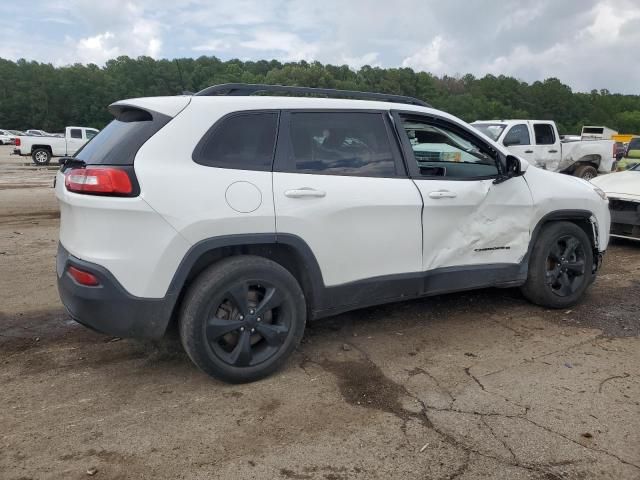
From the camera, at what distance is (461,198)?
4246 millimetres

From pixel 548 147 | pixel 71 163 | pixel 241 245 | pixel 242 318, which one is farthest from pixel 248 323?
pixel 548 147

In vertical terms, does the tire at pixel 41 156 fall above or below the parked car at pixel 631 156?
above

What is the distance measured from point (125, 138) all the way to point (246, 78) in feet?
148

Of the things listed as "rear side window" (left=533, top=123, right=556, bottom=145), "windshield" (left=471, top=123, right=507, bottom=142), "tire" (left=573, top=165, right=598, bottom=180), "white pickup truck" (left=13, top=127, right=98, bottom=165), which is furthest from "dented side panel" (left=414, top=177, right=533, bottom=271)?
"white pickup truck" (left=13, top=127, right=98, bottom=165)

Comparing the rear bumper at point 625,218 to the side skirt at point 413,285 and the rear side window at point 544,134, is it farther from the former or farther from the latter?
the rear side window at point 544,134

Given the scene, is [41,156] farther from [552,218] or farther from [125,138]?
[552,218]

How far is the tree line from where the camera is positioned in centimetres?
5616

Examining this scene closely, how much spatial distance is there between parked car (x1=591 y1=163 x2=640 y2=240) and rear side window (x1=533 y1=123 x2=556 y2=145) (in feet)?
21.3

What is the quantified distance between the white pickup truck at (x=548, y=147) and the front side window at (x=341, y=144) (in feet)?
31.4

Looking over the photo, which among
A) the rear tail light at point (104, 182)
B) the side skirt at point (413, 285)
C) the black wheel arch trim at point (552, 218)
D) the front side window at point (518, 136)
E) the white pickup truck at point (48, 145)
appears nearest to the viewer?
the rear tail light at point (104, 182)

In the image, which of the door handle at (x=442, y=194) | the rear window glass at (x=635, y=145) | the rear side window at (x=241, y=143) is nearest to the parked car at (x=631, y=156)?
the rear window glass at (x=635, y=145)

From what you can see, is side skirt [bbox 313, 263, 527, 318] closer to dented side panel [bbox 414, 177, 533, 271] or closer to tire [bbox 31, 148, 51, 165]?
dented side panel [bbox 414, 177, 533, 271]

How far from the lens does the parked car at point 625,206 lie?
736 cm

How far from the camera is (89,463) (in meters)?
2.66
